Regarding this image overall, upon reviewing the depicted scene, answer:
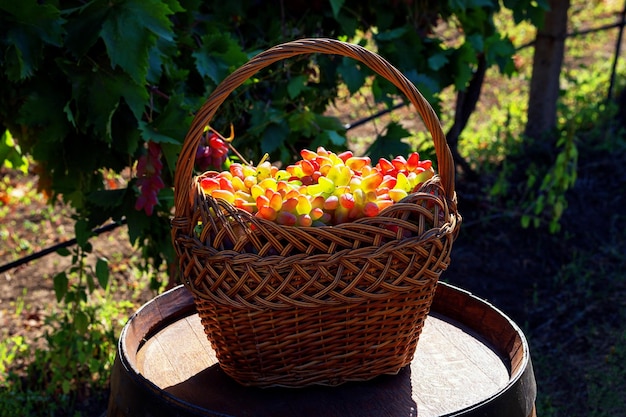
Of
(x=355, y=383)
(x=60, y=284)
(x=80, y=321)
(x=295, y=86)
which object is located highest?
(x=295, y=86)

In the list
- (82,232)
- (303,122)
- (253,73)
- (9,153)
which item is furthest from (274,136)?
(253,73)

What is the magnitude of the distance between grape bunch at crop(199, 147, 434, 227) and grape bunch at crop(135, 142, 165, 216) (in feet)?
1.65

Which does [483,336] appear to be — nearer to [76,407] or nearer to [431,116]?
[431,116]

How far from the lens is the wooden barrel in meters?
1.41

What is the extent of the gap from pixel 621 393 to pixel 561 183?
43.4 inches

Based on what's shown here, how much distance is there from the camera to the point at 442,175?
1443 millimetres

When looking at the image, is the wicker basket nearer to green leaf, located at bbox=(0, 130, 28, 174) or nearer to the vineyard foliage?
the vineyard foliage

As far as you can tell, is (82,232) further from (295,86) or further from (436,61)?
(436,61)

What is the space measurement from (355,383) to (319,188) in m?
0.41

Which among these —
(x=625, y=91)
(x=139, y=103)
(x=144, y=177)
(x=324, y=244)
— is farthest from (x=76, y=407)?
(x=625, y=91)

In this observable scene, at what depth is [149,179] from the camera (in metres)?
1.99

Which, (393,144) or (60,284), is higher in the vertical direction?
(393,144)

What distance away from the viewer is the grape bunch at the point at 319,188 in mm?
1331

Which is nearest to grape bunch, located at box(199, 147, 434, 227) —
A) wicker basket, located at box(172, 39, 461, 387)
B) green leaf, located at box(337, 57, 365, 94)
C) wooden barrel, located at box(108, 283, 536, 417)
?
wicker basket, located at box(172, 39, 461, 387)
